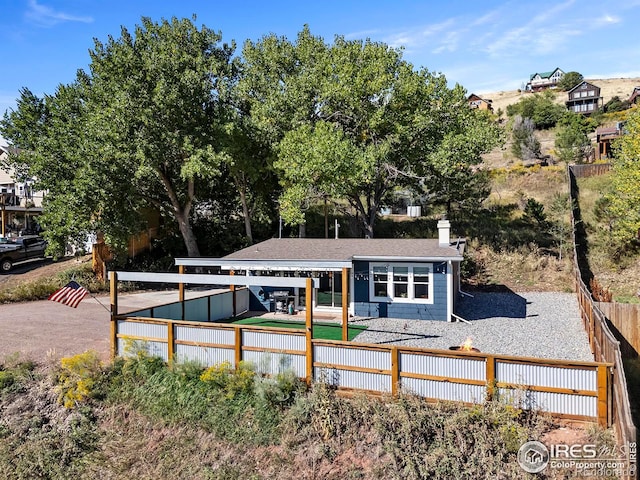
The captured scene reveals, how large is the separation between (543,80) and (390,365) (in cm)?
10910

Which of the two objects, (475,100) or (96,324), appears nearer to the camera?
(96,324)

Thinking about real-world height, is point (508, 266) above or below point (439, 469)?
above

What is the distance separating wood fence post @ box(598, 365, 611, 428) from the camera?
7.09 m

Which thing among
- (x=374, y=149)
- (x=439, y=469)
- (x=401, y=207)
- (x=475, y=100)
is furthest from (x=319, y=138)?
(x=475, y=100)

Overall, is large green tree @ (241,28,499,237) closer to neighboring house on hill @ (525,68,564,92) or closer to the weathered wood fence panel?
the weathered wood fence panel

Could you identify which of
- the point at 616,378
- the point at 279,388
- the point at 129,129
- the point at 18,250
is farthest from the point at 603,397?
the point at 18,250

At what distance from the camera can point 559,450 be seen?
22.3 ft

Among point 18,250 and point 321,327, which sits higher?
point 18,250

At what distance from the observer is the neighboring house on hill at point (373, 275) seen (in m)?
14.8

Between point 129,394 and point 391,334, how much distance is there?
23.6ft

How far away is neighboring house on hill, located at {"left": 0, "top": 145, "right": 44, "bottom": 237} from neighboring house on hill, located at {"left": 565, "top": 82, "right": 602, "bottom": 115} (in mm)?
66206

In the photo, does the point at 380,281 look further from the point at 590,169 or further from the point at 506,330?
the point at 590,169

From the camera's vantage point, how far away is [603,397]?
711 cm

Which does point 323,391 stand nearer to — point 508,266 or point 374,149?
point 374,149
